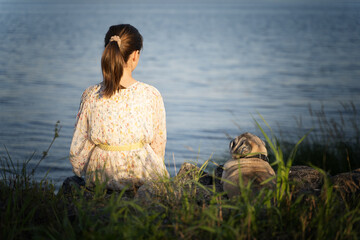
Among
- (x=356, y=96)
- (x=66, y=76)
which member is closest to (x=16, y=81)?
(x=66, y=76)

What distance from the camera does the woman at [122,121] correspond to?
418 centimetres

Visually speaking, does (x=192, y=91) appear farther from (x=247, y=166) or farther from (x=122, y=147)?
(x=247, y=166)

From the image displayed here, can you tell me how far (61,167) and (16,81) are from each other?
8.60 metres

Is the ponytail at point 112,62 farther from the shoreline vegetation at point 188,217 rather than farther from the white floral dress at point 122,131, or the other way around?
the shoreline vegetation at point 188,217

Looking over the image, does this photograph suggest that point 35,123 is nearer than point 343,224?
No

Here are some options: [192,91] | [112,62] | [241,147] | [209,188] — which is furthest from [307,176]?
[192,91]

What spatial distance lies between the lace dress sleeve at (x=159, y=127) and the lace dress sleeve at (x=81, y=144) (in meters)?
0.54

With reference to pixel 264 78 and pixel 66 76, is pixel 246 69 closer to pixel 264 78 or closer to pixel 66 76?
pixel 264 78

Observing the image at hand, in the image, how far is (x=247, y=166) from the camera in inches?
148

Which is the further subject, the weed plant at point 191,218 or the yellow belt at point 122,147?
the yellow belt at point 122,147

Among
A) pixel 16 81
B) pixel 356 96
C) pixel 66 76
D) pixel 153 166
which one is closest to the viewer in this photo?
pixel 153 166

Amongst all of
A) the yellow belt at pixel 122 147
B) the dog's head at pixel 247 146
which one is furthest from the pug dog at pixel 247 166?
the yellow belt at pixel 122 147

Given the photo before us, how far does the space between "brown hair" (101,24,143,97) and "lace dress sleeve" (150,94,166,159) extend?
0.38 m

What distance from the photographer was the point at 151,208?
133 inches
